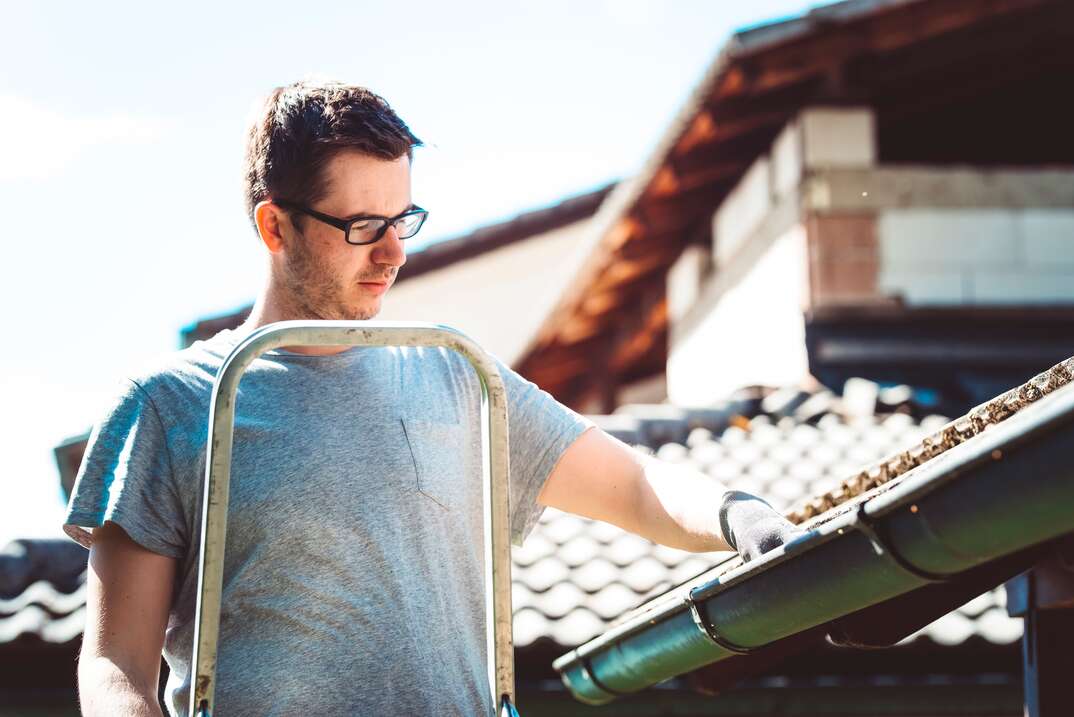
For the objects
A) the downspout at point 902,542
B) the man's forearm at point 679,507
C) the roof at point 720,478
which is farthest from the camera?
the roof at point 720,478

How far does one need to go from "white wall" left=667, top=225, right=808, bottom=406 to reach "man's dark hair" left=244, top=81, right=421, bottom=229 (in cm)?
687

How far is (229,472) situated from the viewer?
5.59ft

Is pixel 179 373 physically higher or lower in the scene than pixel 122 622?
higher

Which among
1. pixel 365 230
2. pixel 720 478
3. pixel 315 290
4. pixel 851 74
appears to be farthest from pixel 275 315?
pixel 851 74

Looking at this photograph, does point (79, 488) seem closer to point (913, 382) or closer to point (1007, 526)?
point (1007, 526)

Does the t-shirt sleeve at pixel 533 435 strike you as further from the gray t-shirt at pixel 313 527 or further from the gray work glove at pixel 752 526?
the gray work glove at pixel 752 526

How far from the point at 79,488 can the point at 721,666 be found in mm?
1418

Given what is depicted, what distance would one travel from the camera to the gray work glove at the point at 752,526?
5.71 ft

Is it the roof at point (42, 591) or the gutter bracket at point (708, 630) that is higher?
the gutter bracket at point (708, 630)

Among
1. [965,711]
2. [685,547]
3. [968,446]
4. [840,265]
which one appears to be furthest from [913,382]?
Result: [968,446]

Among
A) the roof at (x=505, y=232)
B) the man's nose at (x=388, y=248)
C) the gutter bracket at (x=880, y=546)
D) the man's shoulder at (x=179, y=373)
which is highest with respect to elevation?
the man's nose at (x=388, y=248)

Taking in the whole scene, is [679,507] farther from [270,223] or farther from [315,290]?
[270,223]

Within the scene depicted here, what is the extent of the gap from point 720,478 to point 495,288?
12079 mm

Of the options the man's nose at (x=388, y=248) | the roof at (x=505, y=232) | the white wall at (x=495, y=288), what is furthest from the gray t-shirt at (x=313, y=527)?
the white wall at (x=495, y=288)
